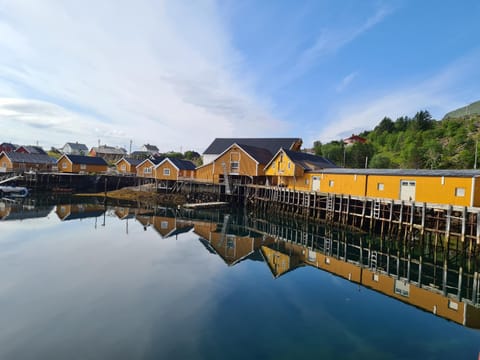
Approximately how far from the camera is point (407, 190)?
64.8 feet

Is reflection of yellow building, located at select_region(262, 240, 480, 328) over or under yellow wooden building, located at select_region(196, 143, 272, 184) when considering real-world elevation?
under

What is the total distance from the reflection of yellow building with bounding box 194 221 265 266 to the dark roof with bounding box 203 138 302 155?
2550cm

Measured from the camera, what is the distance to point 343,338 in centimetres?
799

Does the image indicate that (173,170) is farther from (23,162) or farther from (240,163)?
(23,162)

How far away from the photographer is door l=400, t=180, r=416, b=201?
63.7ft

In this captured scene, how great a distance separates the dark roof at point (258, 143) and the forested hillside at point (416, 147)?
1275cm

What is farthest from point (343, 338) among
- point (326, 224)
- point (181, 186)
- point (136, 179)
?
point (136, 179)

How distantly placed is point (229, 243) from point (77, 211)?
18.5m

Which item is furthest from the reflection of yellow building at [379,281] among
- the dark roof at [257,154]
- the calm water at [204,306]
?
the dark roof at [257,154]

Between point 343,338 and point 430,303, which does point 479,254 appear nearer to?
point 430,303

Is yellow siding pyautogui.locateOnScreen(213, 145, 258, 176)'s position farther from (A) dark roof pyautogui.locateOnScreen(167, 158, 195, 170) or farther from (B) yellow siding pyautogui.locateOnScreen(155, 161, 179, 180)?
(B) yellow siding pyautogui.locateOnScreen(155, 161, 179, 180)

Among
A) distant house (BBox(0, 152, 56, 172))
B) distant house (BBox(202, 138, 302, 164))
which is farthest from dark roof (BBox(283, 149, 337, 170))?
distant house (BBox(0, 152, 56, 172))

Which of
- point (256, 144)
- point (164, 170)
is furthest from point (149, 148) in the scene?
point (164, 170)

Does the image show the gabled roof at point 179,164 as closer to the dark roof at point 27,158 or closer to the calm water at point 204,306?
the calm water at point 204,306
